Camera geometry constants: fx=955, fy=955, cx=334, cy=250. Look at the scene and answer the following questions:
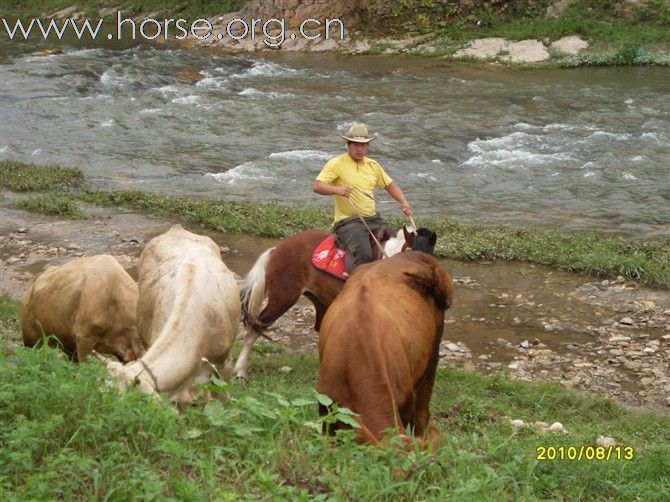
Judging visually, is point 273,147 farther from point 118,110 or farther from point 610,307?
point 610,307

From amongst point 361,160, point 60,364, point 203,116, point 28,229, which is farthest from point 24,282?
point 203,116

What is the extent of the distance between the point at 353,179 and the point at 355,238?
1.95ft

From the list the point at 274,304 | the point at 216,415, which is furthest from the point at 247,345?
the point at 216,415

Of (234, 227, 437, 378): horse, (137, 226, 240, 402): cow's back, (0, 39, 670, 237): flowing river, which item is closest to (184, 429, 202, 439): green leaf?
(137, 226, 240, 402): cow's back

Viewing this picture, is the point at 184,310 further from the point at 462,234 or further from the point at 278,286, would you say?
the point at 462,234

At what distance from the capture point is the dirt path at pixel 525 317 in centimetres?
1023

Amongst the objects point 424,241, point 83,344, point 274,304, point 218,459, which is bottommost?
point 274,304

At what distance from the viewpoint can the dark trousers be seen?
9469 mm

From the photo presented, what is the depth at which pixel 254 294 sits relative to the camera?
404 inches

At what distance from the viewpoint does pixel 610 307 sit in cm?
1199

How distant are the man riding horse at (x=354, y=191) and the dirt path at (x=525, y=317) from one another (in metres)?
1.78

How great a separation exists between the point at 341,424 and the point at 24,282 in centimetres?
780

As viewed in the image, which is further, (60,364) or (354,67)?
(354,67)

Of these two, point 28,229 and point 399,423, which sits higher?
point 399,423
